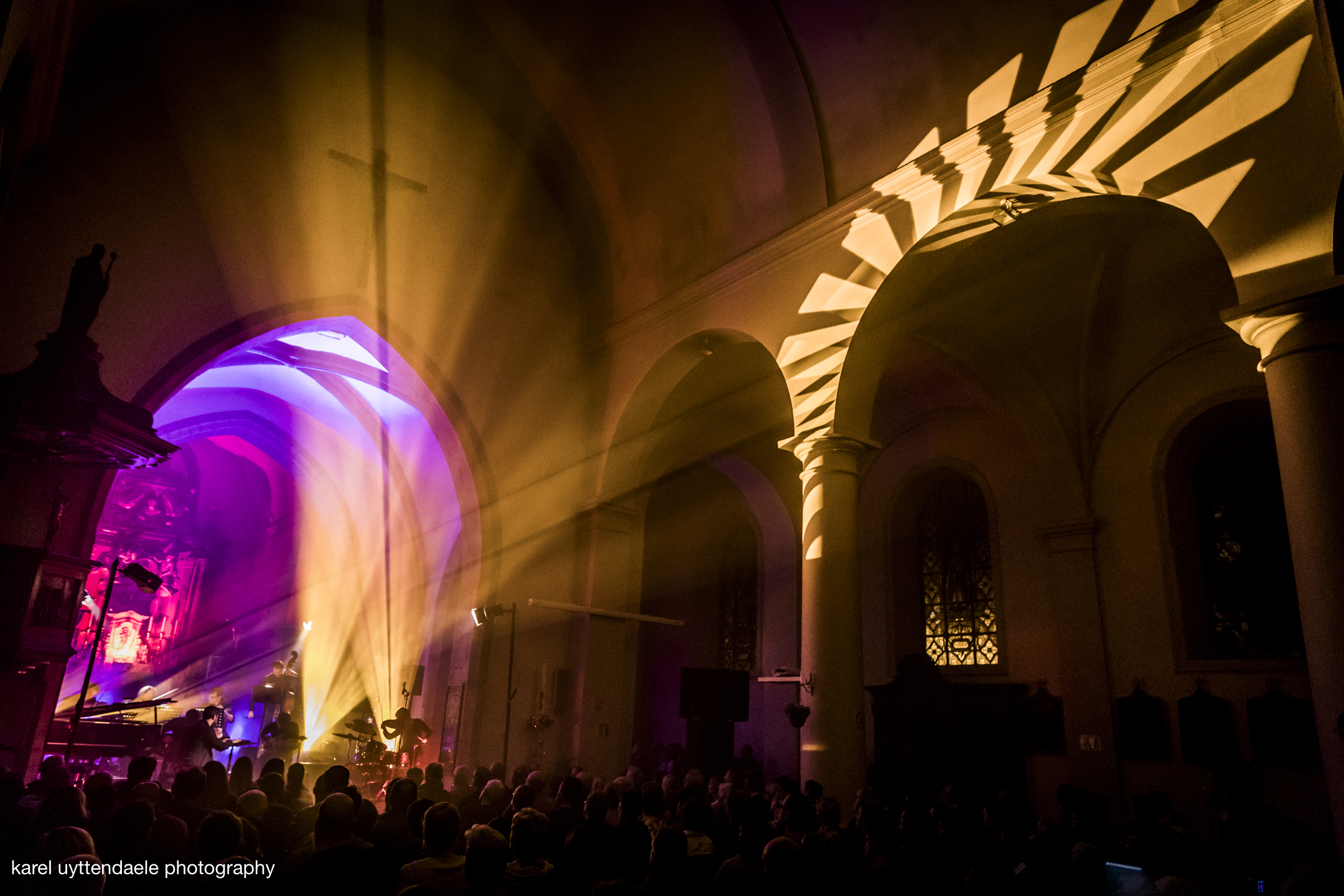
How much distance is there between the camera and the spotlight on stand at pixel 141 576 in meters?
7.39

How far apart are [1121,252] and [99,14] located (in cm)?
1114

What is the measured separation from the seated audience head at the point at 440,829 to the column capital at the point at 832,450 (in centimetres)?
500

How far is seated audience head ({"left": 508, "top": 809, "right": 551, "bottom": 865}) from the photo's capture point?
3.20 meters

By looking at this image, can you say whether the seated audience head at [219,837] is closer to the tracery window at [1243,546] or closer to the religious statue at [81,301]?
the religious statue at [81,301]

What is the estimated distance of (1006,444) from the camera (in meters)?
11.7

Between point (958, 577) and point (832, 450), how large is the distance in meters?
5.81

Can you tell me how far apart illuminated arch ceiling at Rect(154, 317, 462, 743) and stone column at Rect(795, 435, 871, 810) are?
625 cm

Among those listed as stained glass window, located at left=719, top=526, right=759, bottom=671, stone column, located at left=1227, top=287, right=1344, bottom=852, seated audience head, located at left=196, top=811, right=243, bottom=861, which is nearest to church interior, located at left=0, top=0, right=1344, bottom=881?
stone column, located at left=1227, top=287, right=1344, bottom=852

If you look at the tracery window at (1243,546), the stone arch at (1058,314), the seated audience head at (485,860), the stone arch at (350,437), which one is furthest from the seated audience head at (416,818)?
the tracery window at (1243,546)

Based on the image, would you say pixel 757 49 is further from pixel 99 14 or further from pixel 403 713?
pixel 403 713

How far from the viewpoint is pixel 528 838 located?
3.21 meters

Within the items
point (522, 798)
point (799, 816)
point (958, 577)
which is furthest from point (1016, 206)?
point (958, 577)

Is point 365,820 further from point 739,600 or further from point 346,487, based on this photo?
point 346,487

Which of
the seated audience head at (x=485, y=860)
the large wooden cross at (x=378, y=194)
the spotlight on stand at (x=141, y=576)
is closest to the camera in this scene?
the seated audience head at (x=485, y=860)
